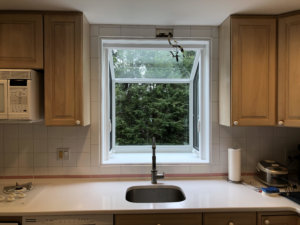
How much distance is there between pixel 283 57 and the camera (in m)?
1.69

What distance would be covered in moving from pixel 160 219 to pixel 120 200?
31 centimetres

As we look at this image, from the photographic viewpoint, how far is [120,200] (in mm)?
1534

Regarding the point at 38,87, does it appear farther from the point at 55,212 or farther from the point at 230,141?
the point at 230,141

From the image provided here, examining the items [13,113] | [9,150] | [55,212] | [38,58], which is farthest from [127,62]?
[55,212]

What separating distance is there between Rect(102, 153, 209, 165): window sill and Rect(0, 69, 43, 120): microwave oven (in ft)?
2.72

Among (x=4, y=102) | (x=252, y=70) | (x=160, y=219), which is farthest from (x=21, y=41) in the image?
→ (x=252, y=70)

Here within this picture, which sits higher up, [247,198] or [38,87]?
[38,87]

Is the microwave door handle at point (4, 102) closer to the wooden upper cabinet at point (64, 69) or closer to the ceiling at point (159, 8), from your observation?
the wooden upper cabinet at point (64, 69)

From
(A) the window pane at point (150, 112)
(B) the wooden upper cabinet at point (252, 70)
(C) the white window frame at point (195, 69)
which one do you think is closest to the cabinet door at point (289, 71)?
(B) the wooden upper cabinet at point (252, 70)

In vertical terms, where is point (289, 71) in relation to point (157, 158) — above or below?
above

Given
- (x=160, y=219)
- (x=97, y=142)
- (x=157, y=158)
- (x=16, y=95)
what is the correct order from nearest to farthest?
1. (x=160, y=219)
2. (x=16, y=95)
3. (x=97, y=142)
4. (x=157, y=158)

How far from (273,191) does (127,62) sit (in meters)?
1.76

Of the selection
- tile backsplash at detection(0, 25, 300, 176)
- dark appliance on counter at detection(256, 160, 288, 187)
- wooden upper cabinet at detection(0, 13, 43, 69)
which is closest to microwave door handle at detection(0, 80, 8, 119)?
wooden upper cabinet at detection(0, 13, 43, 69)

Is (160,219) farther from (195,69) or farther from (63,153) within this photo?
(195,69)
